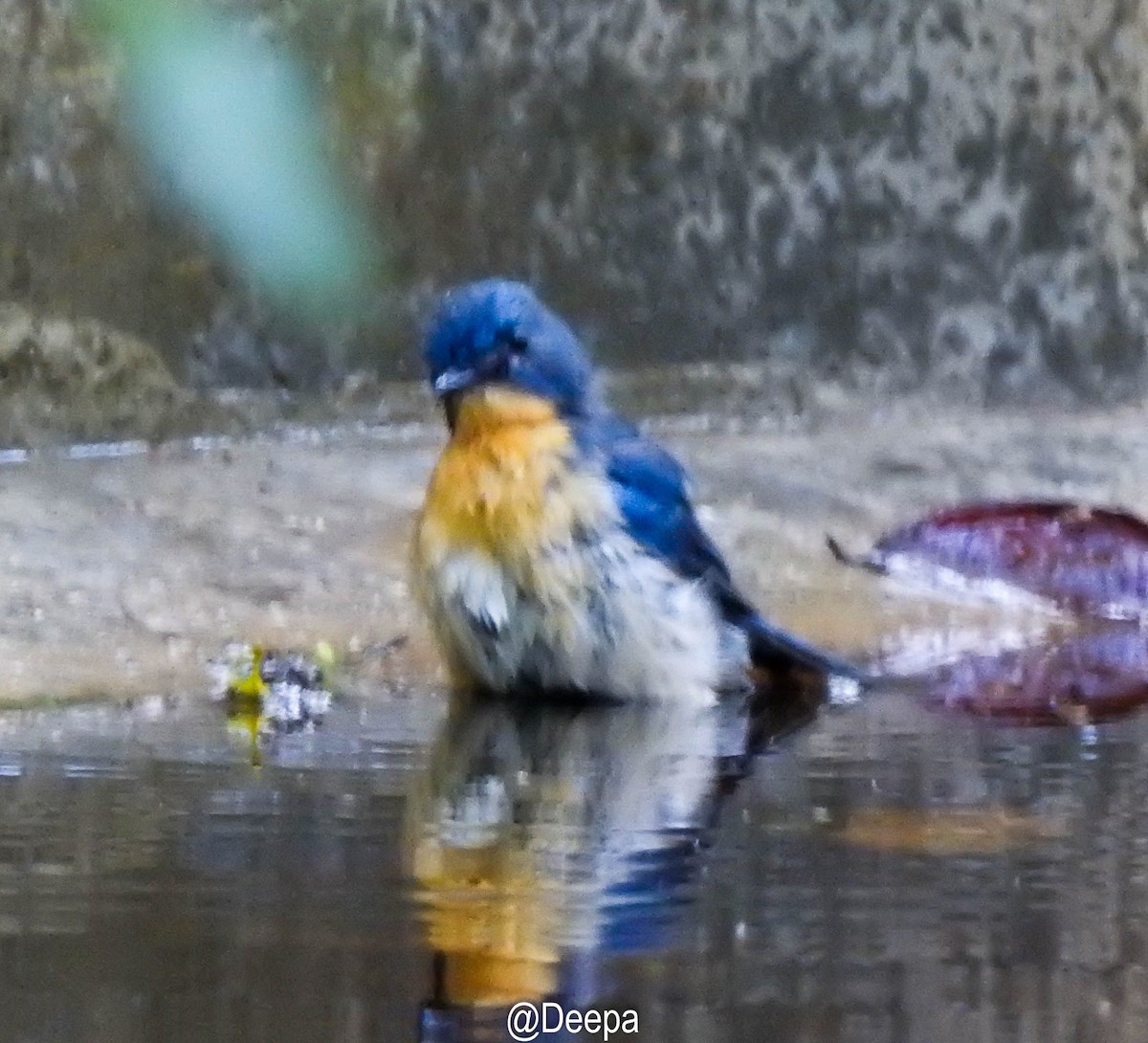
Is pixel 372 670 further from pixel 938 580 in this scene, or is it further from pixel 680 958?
pixel 680 958

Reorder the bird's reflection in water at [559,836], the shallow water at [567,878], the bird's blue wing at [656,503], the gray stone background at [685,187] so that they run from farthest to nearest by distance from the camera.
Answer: the gray stone background at [685,187]
the bird's blue wing at [656,503]
the bird's reflection in water at [559,836]
the shallow water at [567,878]

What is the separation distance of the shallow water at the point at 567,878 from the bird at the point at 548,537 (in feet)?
0.84

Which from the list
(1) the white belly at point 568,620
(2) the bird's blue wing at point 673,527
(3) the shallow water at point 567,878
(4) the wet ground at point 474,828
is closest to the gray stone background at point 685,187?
(4) the wet ground at point 474,828

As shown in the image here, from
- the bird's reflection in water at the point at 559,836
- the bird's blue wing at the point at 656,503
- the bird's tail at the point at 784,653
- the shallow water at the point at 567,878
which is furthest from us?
the bird's tail at the point at 784,653

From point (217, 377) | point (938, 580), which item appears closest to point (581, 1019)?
point (938, 580)

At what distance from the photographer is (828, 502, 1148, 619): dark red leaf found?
222 inches

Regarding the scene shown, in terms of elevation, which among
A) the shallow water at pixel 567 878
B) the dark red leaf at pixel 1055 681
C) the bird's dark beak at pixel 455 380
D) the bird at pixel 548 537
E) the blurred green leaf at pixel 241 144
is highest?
the blurred green leaf at pixel 241 144

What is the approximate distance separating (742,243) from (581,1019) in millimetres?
5045

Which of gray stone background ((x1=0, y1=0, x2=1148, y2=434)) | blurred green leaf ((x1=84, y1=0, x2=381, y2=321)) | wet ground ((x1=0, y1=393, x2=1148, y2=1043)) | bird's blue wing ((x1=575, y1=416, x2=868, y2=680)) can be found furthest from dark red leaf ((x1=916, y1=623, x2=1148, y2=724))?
blurred green leaf ((x1=84, y1=0, x2=381, y2=321))

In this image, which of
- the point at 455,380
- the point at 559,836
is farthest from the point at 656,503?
the point at 559,836

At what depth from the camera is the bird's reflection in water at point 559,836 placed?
2473 millimetres

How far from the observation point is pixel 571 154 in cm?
699

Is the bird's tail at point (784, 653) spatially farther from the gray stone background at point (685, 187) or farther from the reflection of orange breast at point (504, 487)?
the gray stone background at point (685, 187)

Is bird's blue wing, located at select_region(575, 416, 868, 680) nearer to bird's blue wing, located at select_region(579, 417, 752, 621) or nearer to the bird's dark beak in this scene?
bird's blue wing, located at select_region(579, 417, 752, 621)
